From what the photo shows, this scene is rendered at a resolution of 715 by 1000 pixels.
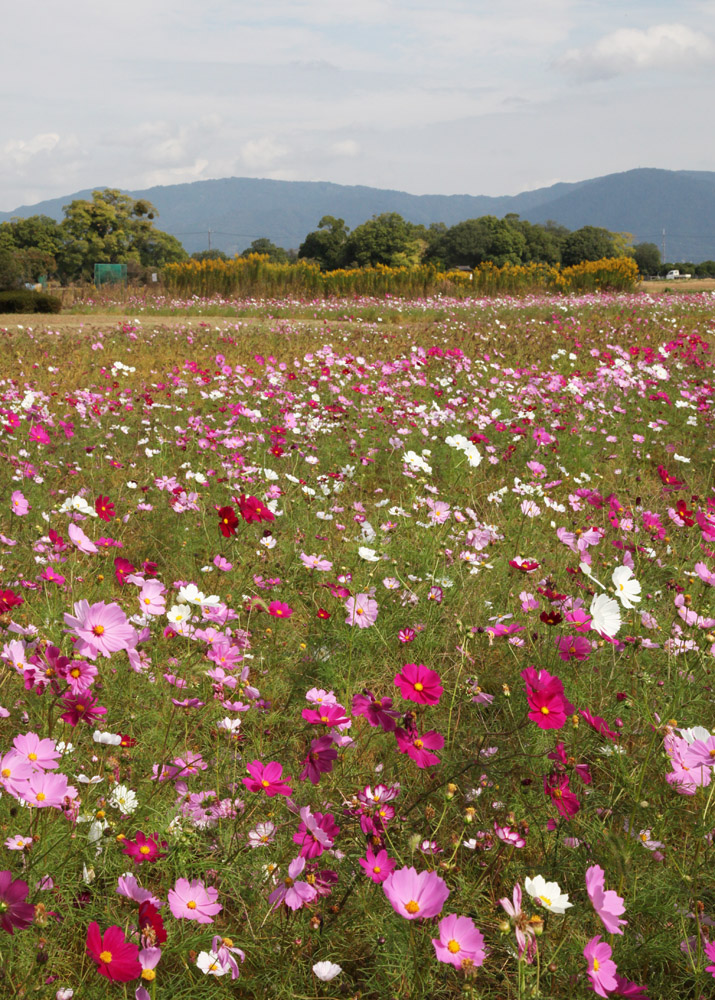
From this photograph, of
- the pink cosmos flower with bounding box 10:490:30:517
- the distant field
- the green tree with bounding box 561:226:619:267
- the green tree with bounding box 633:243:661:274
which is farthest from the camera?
the green tree with bounding box 633:243:661:274

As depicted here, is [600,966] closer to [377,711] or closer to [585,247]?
[377,711]

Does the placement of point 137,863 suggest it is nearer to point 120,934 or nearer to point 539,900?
point 120,934

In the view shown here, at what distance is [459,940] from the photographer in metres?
0.87

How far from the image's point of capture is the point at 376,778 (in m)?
1.67

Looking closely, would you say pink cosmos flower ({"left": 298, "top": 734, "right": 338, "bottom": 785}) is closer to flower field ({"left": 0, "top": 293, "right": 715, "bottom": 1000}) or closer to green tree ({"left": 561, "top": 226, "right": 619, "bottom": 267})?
flower field ({"left": 0, "top": 293, "right": 715, "bottom": 1000})

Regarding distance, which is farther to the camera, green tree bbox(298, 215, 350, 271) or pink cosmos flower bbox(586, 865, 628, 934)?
green tree bbox(298, 215, 350, 271)

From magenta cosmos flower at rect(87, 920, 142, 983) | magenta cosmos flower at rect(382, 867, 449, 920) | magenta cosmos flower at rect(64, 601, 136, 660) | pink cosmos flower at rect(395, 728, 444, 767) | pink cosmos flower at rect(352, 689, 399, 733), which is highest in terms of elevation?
magenta cosmos flower at rect(64, 601, 136, 660)

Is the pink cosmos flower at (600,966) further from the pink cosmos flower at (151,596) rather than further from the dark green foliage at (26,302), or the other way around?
the dark green foliage at (26,302)

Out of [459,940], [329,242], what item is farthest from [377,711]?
[329,242]

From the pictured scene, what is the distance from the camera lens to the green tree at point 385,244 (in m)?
44.8

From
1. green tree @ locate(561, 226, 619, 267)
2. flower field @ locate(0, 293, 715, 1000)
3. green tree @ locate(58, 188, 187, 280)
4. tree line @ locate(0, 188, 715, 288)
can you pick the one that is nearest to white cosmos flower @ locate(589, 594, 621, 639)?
flower field @ locate(0, 293, 715, 1000)

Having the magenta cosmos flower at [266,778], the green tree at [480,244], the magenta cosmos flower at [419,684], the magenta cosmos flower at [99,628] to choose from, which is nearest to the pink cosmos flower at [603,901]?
the magenta cosmos flower at [419,684]

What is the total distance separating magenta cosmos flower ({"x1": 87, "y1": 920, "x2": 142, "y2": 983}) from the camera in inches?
33.6

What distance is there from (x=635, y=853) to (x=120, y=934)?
3.05 feet
